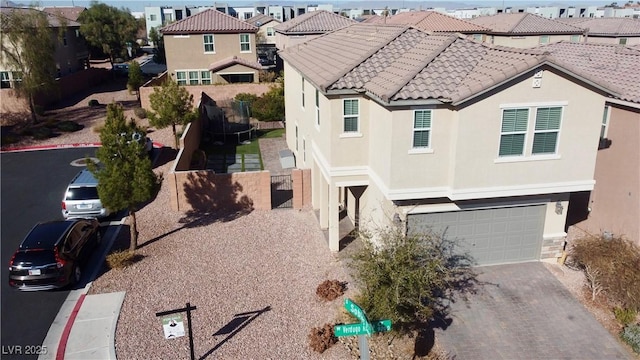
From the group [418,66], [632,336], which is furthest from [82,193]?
[632,336]

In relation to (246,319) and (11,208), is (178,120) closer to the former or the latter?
(11,208)

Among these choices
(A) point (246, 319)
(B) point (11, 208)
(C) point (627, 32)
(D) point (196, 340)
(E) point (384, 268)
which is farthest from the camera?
(C) point (627, 32)

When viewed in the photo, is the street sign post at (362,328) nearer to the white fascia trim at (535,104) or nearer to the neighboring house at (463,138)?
the neighboring house at (463,138)

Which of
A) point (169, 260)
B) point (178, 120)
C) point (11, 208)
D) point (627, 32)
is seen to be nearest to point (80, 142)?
point (178, 120)

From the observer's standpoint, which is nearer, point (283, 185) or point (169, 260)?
point (169, 260)

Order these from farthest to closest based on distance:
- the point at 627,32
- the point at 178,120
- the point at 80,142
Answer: the point at 627,32, the point at 80,142, the point at 178,120

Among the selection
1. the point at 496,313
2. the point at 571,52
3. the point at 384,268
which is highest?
the point at 571,52

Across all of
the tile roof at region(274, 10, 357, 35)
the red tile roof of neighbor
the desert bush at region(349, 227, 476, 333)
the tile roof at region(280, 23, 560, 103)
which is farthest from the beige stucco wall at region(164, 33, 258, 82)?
the desert bush at region(349, 227, 476, 333)

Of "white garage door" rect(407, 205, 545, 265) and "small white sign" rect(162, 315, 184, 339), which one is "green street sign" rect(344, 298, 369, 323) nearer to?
"small white sign" rect(162, 315, 184, 339)
